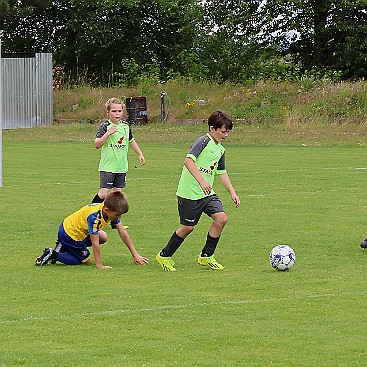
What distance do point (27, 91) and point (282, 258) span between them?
3256 centimetres

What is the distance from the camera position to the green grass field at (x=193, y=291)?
697cm

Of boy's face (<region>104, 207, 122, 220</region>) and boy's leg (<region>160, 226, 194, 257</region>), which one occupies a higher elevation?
boy's face (<region>104, 207, 122, 220</region>)

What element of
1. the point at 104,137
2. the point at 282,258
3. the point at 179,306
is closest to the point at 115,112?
the point at 104,137

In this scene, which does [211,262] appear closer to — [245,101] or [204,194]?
[204,194]

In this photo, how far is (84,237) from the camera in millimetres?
10422

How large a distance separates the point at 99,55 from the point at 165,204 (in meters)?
40.7

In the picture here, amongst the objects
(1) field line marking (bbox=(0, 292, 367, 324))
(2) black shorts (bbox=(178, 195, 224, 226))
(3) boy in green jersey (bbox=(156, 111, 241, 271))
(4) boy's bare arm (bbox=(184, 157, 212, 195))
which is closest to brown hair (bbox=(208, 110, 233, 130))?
(3) boy in green jersey (bbox=(156, 111, 241, 271))

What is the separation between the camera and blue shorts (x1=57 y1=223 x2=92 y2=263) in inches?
412

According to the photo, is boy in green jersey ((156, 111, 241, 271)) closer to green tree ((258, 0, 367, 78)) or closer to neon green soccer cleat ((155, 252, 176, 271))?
neon green soccer cleat ((155, 252, 176, 271))

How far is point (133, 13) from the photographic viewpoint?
5588 centimetres

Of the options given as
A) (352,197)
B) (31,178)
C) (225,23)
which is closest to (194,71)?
(225,23)

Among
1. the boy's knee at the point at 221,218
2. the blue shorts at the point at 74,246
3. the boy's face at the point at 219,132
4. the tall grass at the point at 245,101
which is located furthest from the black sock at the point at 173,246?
the tall grass at the point at 245,101

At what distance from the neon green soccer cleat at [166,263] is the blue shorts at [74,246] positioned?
75 centimetres

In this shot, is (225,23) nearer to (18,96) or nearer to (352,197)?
Answer: (18,96)
